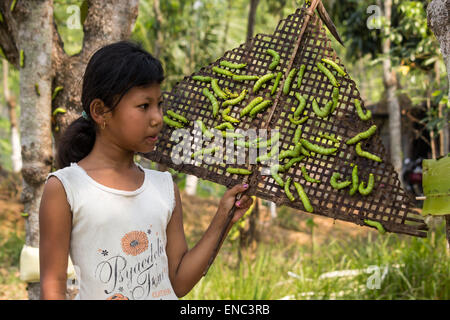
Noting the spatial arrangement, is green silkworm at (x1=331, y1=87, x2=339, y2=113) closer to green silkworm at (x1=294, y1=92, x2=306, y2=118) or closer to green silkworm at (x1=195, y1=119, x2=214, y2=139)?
green silkworm at (x1=294, y1=92, x2=306, y2=118)

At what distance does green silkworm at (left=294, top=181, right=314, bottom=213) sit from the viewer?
1555mm

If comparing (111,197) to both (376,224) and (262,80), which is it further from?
(376,224)

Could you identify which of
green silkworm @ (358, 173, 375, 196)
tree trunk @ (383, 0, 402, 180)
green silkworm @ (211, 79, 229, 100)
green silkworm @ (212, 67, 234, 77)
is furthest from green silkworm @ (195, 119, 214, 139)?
tree trunk @ (383, 0, 402, 180)

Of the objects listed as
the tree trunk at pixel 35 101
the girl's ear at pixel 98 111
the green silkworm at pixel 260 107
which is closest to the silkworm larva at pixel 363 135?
the green silkworm at pixel 260 107

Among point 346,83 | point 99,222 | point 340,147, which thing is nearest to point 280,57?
point 346,83

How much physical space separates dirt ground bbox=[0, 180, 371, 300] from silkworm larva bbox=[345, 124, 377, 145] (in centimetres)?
464

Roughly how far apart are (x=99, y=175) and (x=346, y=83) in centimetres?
98

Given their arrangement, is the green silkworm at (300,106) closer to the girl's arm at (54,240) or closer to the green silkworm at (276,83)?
the green silkworm at (276,83)


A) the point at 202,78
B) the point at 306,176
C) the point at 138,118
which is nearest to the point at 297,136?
the point at 306,176

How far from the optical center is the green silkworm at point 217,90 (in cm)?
184

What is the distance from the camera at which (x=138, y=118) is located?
1469 mm

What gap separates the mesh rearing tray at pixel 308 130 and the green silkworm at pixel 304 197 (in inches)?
0.9
